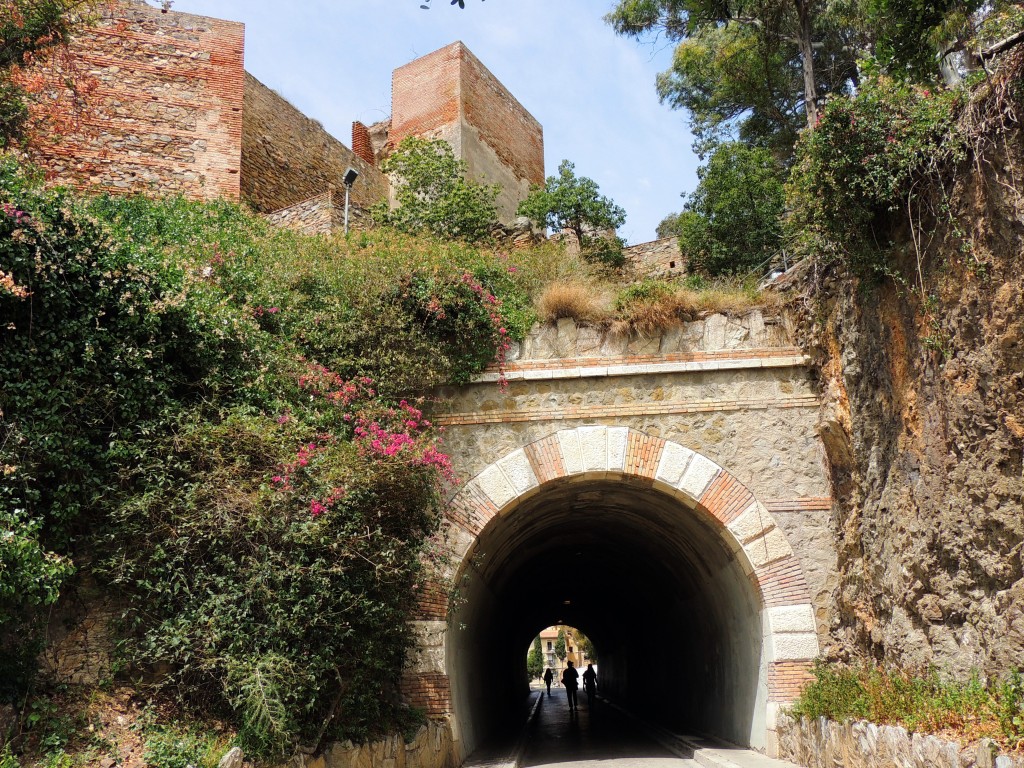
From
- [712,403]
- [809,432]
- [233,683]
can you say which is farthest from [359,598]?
[809,432]

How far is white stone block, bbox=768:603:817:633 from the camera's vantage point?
930 cm

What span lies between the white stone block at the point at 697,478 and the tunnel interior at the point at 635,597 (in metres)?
0.33

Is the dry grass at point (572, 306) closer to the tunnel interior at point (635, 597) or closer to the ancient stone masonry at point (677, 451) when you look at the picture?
the ancient stone masonry at point (677, 451)

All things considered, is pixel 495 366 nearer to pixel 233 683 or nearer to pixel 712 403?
pixel 712 403

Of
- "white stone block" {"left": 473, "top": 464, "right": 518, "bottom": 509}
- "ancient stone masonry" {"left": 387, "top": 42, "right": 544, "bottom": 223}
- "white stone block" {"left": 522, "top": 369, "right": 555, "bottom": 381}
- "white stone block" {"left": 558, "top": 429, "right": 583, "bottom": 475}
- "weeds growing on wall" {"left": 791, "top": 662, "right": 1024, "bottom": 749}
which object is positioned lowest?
"weeds growing on wall" {"left": 791, "top": 662, "right": 1024, "bottom": 749}

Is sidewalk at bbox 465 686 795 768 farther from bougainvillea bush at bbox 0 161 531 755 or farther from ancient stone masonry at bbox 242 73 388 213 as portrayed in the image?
ancient stone masonry at bbox 242 73 388 213

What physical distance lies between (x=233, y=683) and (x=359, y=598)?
135 centimetres

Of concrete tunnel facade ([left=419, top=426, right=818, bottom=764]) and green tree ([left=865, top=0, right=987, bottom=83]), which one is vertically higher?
green tree ([left=865, top=0, right=987, bottom=83])

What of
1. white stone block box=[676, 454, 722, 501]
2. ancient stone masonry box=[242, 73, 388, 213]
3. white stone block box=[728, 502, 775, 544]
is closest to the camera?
white stone block box=[728, 502, 775, 544]

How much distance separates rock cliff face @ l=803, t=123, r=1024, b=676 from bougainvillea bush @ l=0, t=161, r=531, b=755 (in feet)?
15.3

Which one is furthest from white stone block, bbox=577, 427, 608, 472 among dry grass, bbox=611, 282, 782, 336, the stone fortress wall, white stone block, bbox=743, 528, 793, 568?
the stone fortress wall

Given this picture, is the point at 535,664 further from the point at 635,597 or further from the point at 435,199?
the point at 435,199

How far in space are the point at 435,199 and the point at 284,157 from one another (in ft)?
15.6

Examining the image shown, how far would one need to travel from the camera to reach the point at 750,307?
10633 millimetres
